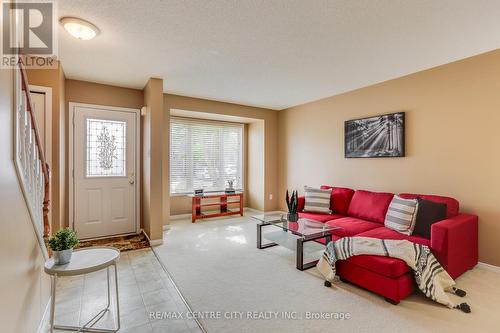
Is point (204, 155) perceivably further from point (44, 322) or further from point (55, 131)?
point (44, 322)

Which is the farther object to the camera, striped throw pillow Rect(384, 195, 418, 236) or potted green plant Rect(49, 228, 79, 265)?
striped throw pillow Rect(384, 195, 418, 236)

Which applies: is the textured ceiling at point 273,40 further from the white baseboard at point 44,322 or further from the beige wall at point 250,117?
the white baseboard at point 44,322

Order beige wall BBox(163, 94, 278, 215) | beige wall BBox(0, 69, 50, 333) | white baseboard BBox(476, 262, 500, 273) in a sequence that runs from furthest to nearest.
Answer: beige wall BBox(163, 94, 278, 215) → white baseboard BBox(476, 262, 500, 273) → beige wall BBox(0, 69, 50, 333)

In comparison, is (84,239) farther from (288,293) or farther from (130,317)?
Result: (288,293)

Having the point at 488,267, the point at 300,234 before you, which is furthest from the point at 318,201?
the point at 488,267

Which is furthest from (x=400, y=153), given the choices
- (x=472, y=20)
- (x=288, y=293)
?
(x=288, y=293)

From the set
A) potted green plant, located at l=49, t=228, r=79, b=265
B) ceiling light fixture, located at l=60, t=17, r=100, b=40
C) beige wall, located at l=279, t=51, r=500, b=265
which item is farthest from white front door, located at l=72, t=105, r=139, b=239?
beige wall, located at l=279, t=51, r=500, b=265

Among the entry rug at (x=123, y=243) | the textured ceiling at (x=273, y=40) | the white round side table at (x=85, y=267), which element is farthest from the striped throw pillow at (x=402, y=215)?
the entry rug at (x=123, y=243)

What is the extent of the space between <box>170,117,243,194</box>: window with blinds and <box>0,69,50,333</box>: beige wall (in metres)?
3.74

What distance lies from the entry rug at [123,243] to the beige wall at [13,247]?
1910 mm

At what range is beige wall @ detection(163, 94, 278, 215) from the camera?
4785 mm

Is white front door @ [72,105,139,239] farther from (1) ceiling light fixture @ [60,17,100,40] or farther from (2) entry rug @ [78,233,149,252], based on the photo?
(1) ceiling light fixture @ [60,17,100,40]

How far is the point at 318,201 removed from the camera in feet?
13.3

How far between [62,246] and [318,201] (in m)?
3.34
